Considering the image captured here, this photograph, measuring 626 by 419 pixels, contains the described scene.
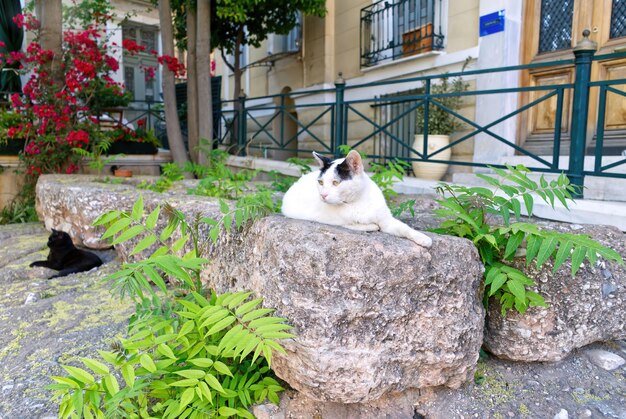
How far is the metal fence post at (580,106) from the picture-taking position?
4066mm

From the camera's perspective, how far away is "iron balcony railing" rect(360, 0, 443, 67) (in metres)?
7.59

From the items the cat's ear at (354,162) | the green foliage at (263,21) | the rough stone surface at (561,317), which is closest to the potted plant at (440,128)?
the green foliage at (263,21)

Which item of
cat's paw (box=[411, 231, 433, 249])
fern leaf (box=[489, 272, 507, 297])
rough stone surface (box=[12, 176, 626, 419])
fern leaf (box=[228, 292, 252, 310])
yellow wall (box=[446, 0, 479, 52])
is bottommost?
rough stone surface (box=[12, 176, 626, 419])

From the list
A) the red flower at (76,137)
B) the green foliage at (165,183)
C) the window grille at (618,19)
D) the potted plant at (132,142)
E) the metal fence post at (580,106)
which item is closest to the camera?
the metal fence post at (580,106)

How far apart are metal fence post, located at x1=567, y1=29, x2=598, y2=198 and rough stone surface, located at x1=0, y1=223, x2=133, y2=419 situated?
12.9 feet

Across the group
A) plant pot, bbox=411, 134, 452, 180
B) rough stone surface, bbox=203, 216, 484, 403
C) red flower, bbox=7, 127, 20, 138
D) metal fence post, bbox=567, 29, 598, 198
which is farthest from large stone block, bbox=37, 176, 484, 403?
red flower, bbox=7, 127, 20, 138

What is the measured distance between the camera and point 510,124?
641 centimetres

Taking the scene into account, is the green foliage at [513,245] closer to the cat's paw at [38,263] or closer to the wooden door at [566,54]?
the wooden door at [566,54]

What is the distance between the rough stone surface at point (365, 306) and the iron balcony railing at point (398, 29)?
6.16m

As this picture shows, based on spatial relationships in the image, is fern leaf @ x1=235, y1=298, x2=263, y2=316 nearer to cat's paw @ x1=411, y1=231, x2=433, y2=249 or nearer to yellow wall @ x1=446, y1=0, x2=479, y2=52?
cat's paw @ x1=411, y1=231, x2=433, y2=249

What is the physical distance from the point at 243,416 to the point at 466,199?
5.79 ft

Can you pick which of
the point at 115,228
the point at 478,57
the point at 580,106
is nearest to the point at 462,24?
the point at 478,57

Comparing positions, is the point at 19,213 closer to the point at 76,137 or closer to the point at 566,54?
the point at 76,137

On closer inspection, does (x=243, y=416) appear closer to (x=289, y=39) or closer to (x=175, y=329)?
(x=175, y=329)
